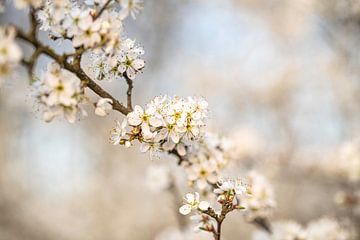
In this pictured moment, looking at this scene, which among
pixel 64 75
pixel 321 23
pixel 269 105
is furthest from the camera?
pixel 269 105

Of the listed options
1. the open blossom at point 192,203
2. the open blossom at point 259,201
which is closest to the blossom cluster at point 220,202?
the open blossom at point 192,203

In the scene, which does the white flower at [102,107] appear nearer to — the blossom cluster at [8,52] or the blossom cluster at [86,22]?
the blossom cluster at [86,22]

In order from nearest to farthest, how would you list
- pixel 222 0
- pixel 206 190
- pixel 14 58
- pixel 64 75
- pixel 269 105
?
pixel 14 58 → pixel 64 75 → pixel 206 190 → pixel 269 105 → pixel 222 0

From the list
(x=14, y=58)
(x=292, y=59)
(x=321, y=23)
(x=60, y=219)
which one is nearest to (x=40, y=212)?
(x=60, y=219)

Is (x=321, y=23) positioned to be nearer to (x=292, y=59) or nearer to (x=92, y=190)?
(x=292, y=59)

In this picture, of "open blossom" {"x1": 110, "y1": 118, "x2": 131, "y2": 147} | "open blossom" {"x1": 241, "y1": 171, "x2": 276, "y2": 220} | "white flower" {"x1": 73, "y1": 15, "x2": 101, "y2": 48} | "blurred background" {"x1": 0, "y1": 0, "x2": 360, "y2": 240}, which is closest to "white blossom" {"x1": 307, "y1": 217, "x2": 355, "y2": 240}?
"open blossom" {"x1": 241, "y1": 171, "x2": 276, "y2": 220}

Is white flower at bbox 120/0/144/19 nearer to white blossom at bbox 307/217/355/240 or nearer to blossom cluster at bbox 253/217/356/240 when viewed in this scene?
blossom cluster at bbox 253/217/356/240
